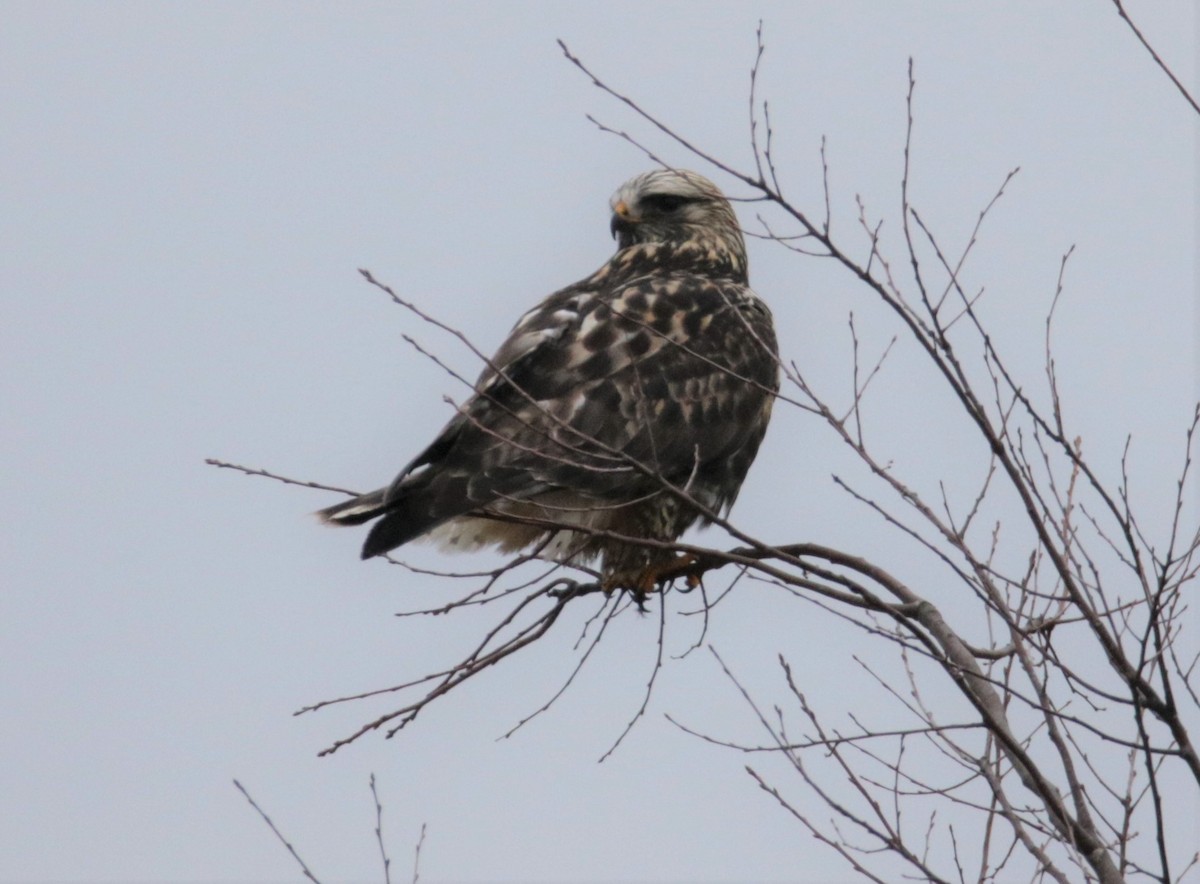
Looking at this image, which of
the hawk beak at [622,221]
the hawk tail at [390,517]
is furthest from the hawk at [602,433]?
the hawk beak at [622,221]

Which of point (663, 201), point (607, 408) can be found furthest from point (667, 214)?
point (607, 408)

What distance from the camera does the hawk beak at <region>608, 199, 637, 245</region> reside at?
683 cm

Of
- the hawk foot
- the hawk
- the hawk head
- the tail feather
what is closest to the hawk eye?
the hawk head

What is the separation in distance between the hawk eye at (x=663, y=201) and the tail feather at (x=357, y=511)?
2.26 m

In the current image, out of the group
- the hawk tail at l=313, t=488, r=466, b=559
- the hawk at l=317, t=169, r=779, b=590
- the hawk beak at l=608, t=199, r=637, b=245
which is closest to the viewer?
the hawk tail at l=313, t=488, r=466, b=559

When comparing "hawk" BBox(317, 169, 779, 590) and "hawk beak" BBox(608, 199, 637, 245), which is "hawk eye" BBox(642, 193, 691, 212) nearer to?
"hawk beak" BBox(608, 199, 637, 245)

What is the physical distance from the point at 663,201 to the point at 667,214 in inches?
2.2

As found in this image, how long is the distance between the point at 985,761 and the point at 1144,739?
0.64m

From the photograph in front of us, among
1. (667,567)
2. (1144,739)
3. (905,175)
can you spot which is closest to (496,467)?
(667,567)

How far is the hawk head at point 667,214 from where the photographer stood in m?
6.86

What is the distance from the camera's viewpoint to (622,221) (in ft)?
22.5

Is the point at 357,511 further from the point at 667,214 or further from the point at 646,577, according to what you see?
the point at 667,214

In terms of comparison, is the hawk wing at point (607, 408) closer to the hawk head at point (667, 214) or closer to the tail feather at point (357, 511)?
the tail feather at point (357, 511)

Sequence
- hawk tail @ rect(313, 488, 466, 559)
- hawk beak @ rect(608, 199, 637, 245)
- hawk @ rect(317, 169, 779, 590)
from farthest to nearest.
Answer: hawk beak @ rect(608, 199, 637, 245) < hawk @ rect(317, 169, 779, 590) < hawk tail @ rect(313, 488, 466, 559)
